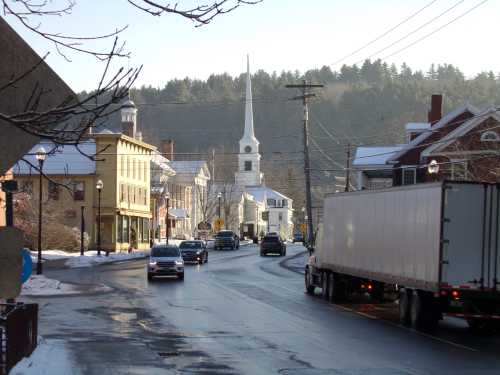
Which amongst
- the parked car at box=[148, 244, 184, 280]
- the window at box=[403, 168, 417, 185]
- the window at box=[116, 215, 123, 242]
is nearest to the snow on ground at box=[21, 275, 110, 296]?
the parked car at box=[148, 244, 184, 280]

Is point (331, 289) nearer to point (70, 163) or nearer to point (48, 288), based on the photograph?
point (48, 288)

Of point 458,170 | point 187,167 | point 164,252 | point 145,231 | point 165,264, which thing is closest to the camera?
point 165,264

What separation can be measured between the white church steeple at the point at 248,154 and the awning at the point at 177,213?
13418 mm

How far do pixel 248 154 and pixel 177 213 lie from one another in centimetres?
2870

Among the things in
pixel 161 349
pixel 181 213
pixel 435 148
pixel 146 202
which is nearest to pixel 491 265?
pixel 161 349

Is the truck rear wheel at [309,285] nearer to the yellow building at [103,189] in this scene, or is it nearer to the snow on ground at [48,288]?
the snow on ground at [48,288]

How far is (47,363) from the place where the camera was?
14.8 meters

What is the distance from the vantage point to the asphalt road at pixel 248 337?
15.3 meters

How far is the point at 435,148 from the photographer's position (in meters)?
52.6

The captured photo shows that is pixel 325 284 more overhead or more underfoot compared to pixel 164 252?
more underfoot

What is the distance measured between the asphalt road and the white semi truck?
693 mm

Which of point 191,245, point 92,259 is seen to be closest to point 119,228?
point 92,259

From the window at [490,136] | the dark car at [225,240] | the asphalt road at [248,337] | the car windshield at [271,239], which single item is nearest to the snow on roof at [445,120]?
the window at [490,136]

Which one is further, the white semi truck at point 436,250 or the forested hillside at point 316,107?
the forested hillside at point 316,107
